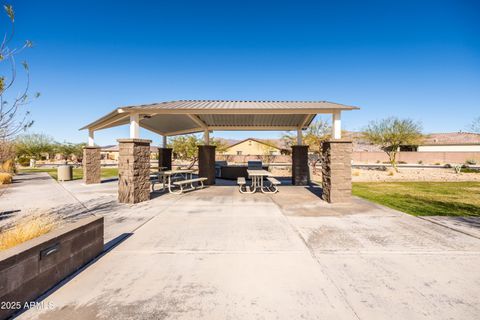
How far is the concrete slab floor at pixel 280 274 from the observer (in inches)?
92.6

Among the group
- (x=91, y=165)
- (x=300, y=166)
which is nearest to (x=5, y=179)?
(x=91, y=165)

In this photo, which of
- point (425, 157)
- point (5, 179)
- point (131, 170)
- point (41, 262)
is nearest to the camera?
point (41, 262)

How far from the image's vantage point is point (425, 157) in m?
38.7

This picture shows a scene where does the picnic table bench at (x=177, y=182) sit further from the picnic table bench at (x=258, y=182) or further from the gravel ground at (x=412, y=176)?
the gravel ground at (x=412, y=176)

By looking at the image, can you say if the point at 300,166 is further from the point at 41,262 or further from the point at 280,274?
the point at 41,262

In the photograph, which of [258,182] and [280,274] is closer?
[280,274]

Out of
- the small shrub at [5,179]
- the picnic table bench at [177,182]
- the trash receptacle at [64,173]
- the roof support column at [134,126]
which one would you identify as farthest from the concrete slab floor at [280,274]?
the trash receptacle at [64,173]

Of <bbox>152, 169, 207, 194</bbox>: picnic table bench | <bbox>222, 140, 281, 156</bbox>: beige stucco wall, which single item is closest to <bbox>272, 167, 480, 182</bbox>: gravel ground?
<bbox>152, 169, 207, 194</bbox>: picnic table bench

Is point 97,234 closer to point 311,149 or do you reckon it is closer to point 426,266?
point 426,266

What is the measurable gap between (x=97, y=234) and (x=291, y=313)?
316 cm

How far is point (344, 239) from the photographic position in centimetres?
428

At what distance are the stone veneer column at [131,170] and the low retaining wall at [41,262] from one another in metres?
4.05

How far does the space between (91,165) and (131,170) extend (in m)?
6.54

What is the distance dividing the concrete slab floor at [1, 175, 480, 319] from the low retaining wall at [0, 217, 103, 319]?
164mm
